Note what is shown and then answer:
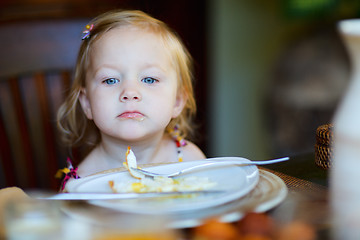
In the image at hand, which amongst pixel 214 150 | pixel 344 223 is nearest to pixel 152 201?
pixel 344 223

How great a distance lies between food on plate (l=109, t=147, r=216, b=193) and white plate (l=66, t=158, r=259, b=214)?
1cm

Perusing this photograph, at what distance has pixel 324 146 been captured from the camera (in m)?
0.85

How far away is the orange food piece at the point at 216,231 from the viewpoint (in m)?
0.50

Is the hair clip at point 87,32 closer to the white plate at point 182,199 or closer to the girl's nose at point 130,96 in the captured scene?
the girl's nose at point 130,96

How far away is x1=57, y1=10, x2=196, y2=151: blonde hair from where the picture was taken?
1.13m

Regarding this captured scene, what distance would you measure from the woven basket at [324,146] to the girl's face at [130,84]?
1.18 ft

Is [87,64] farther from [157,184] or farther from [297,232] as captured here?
[297,232]

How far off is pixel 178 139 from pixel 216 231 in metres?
0.78

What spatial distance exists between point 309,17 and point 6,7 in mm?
1857

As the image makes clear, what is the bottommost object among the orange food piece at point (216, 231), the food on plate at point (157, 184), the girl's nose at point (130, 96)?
the food on plate at point (157, 184)

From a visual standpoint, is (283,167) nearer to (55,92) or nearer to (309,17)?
(55,92)

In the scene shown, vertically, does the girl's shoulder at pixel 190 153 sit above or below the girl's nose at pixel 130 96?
below

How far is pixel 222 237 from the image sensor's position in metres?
0.50

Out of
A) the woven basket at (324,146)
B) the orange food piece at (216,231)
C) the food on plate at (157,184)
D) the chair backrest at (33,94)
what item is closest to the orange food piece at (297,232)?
the orange food piece at (216,231)
